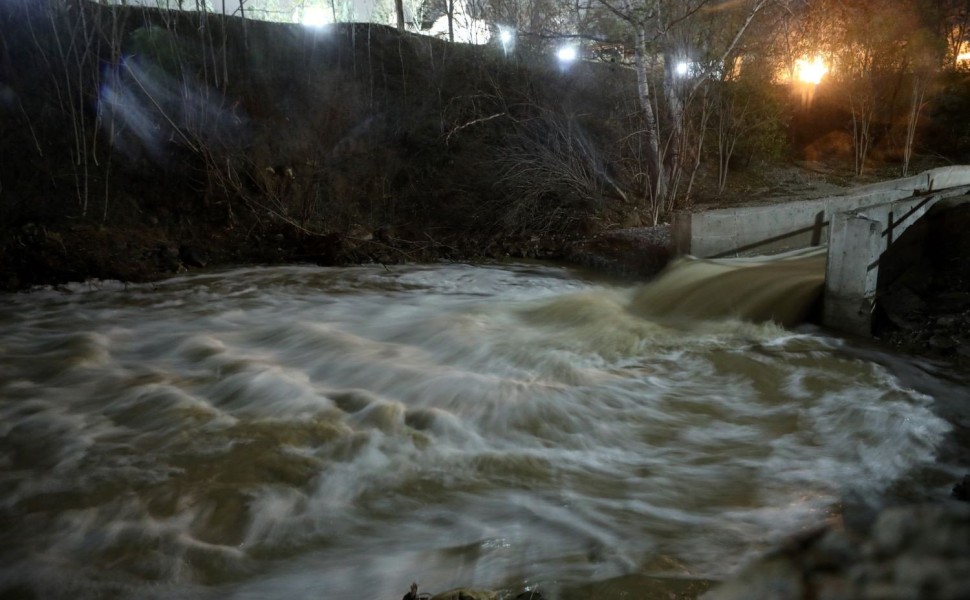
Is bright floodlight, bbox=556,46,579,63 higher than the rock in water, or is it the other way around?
bright floodlight, bbox=556,46,579,63

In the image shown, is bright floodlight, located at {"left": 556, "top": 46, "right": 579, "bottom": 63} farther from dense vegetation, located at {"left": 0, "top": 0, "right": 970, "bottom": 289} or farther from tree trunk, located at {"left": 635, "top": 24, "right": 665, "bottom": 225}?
tree trunk, located at {"left": 635, "top": 24, "right": 665, "bottom": 225}

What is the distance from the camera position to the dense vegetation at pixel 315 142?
10484 mm

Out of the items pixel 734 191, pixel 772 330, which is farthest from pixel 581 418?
pixel 734 191

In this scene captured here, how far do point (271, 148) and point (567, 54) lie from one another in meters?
7.80

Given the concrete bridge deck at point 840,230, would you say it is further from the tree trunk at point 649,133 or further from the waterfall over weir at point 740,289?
the tree trunk at point 649,133

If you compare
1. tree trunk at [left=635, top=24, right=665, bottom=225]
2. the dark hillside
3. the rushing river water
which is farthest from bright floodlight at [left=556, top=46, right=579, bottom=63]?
the rushing river water

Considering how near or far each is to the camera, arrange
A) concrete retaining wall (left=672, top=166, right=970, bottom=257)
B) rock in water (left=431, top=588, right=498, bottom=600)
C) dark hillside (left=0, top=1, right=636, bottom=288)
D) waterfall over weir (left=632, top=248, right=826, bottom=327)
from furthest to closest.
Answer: dark hillside (left=0, top=1, right=636, bottom=288) → concrete retaining wall (left=672, top=166, right=970, bottom=257) → waterfall over weir (left=632, top=248, right=826, bottom=327) → rock in water (left=431, top=588, right=498, bottom=600)

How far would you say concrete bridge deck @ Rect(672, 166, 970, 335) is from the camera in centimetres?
631

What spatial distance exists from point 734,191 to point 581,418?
12.0 meters

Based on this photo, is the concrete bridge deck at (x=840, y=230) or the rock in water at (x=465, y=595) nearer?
the rock in water at (x=465, y=595)

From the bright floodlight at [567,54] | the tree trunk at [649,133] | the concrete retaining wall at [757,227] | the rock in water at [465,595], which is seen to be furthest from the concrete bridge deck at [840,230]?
the bright floodlight at [567,54]

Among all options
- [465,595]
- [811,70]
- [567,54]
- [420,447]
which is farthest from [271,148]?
[811,70]

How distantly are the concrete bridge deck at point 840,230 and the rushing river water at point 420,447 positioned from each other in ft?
1.64

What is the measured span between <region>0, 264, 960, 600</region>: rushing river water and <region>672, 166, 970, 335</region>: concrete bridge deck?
50 centimetres
